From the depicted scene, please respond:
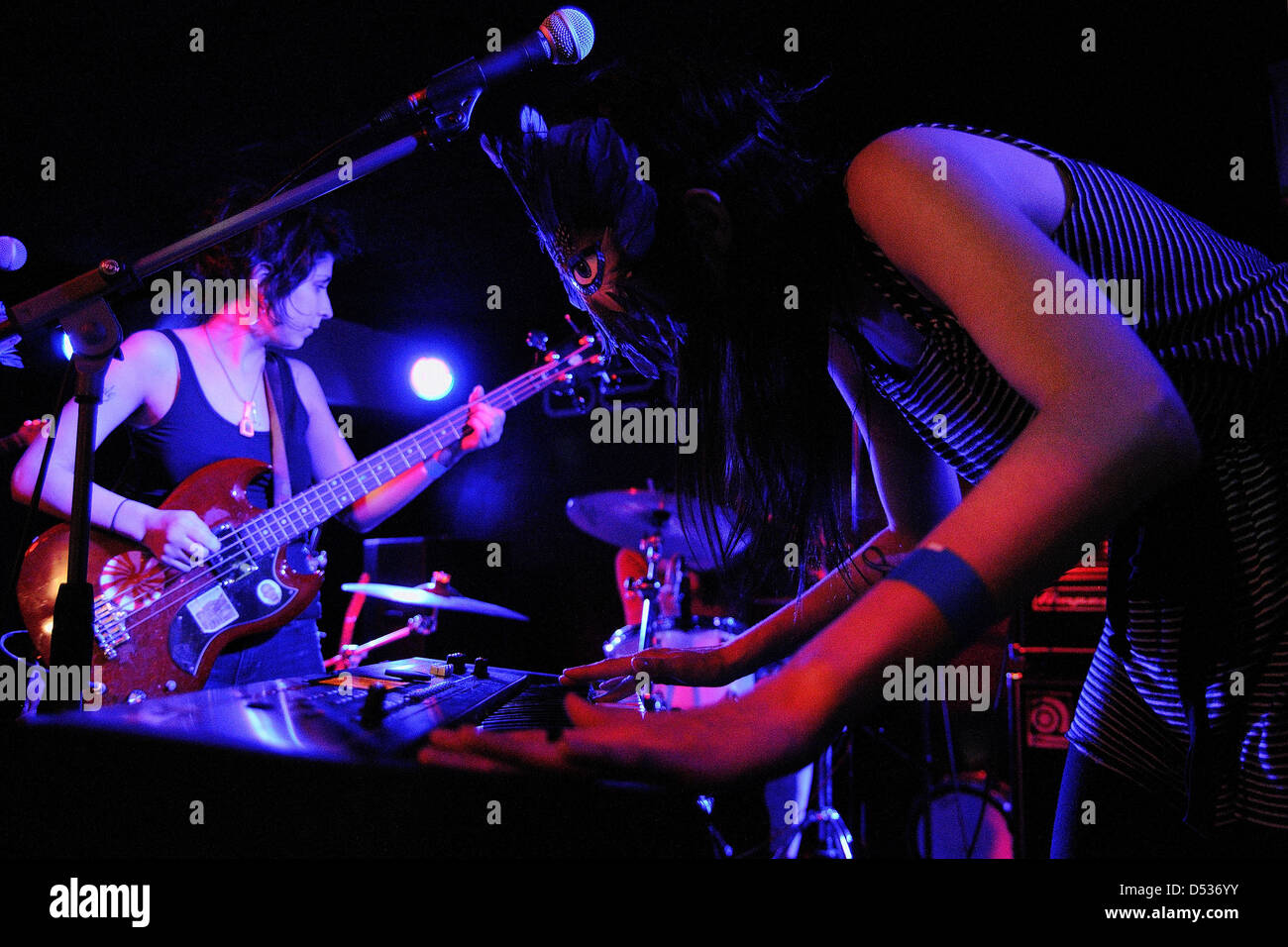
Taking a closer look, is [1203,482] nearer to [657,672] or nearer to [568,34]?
[657,672]

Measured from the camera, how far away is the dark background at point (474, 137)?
2.19m

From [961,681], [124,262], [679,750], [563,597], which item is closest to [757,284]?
[679,750]

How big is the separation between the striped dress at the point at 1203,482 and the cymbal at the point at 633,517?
2257 mm

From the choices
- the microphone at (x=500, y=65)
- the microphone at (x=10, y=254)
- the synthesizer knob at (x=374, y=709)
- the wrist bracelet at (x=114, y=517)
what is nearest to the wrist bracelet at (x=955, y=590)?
the synthesizer knob at (x=374, y=709)

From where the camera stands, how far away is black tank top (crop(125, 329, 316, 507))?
7.61 feet

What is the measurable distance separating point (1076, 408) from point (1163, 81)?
2.40 metres

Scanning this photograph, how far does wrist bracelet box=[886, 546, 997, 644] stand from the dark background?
0.17 m

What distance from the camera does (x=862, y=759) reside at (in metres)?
3.26

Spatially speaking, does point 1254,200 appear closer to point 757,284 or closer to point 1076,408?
point 757,284

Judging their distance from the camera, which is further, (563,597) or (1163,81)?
(563,597)

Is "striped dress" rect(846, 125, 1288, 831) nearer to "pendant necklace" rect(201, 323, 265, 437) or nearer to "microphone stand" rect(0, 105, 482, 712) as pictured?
"microphone stand" rect(0, 105, 482, 712)

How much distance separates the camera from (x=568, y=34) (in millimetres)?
1481
